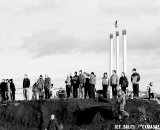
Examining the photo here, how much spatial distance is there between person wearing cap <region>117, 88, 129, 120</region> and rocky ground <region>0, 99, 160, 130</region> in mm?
1192

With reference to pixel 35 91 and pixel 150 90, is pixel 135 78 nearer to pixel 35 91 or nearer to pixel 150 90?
pixel 150 90

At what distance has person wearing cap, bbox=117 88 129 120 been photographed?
35156 millimetres

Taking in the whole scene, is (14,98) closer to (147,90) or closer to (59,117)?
(59,117)

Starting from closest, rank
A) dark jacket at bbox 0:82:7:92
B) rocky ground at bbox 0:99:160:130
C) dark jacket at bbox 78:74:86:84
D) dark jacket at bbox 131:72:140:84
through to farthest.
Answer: dark jacket at bbox 131:72:140:84
dark jacket at bbox 78:74:86:84
rocky ground at bbox 0:99:160:130
dark jacket at bbox 0:82:7:92

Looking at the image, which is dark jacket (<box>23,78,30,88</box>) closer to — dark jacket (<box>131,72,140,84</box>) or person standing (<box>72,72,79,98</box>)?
person standing (<box>72,72,79,98</box>)

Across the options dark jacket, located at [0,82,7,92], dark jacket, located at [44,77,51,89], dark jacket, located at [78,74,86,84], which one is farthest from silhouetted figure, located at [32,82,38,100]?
dark jacket, located at [78,74,86,84]

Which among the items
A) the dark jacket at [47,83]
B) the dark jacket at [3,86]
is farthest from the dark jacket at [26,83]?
the dark jacket at [3,86]

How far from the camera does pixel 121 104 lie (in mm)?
35438

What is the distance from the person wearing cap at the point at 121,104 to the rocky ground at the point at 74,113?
1192 mm

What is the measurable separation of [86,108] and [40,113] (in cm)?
328

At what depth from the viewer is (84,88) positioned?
3938 cm

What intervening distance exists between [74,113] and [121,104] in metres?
5.53

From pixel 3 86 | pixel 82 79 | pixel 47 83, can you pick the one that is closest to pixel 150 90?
pixel 82 79

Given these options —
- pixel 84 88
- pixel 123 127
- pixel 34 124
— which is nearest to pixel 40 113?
pixel 34 124
